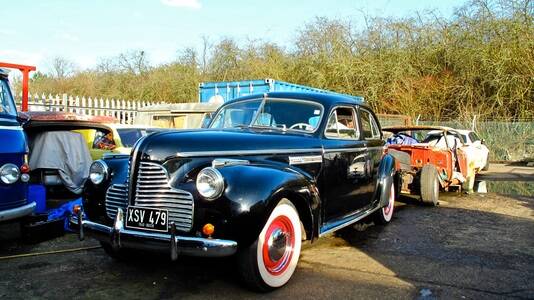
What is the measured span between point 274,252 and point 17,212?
113 inches

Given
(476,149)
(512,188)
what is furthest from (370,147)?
(476,149)

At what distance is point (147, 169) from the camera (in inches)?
153

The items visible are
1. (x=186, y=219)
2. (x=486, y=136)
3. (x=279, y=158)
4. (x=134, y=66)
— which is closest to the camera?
(x=186, y=219)

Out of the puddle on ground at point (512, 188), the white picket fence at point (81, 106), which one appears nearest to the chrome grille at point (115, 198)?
the puddle on ground at point (512, 188)

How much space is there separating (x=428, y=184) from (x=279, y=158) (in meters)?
4.92

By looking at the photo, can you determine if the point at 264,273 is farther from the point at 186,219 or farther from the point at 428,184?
the point at 428,184

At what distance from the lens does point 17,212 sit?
4.99m

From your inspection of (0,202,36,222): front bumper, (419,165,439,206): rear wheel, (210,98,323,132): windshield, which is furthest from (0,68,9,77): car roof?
(419,165,439,206): rear wheel

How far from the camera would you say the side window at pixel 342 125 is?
524 cm

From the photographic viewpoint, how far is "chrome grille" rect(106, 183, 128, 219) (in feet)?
13.3

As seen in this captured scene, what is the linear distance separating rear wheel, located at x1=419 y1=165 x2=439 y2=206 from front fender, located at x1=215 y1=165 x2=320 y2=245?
4946 mm

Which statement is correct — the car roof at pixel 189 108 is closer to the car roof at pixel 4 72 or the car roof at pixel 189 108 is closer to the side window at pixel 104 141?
the side window at pixel 104 141

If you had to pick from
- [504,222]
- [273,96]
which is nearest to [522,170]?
[504,222]

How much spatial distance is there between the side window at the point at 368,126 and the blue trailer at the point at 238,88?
6131 mm
